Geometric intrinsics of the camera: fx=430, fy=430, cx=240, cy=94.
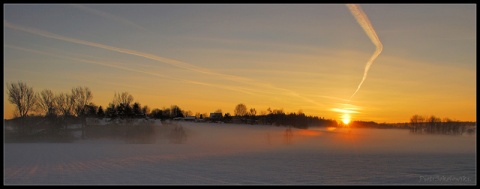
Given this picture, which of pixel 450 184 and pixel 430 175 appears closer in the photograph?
pixel 450 184

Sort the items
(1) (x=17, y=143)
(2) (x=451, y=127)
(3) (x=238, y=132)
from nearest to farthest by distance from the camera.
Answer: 1. (1) (x=17, y=143)
2. (3) (x=238, y=132)
3. (2) (x=451, y=127)

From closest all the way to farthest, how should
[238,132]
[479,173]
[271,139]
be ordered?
1. [479,173]
2. [271,139]
3. [238,132]

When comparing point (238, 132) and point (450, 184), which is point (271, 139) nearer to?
point (238, 132)

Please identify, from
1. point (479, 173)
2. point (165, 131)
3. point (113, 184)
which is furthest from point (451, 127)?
point (113, 184)

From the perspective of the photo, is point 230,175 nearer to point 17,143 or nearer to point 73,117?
point 17,143

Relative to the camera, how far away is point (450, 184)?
28719mm

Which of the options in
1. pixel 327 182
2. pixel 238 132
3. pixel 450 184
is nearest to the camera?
pixel 450 184

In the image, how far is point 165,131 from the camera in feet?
363

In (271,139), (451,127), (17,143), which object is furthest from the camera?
(451,127)

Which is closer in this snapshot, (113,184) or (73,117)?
(113,184)

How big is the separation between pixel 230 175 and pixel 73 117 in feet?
277

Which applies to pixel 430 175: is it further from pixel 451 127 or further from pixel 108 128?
pixel 451 127

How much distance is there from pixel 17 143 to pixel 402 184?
294ft

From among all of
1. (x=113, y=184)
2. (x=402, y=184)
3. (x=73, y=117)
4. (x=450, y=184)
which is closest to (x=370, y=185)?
(x=402, y=184)
